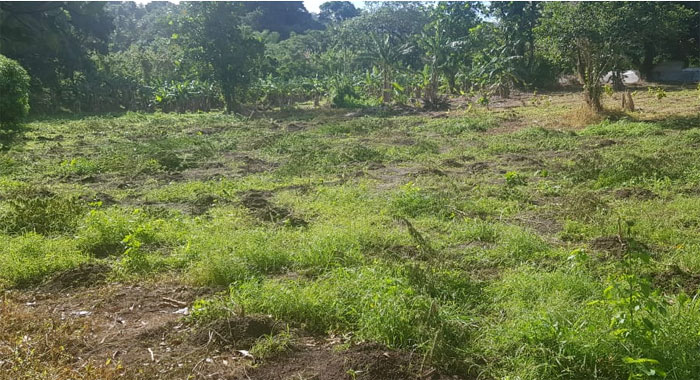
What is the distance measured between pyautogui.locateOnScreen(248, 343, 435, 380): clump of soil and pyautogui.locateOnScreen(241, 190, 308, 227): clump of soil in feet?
9.62

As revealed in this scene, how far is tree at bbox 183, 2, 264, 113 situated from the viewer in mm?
23984

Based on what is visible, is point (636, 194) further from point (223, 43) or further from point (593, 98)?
point (223, 43)

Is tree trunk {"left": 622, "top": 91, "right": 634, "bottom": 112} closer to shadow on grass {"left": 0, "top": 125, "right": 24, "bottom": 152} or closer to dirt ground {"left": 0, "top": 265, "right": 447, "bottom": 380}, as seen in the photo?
dirt ground {"left": 0, "top": 265, "right": 447, "bottom": 380}

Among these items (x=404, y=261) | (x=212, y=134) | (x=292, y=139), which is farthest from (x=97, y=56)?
(x=404, y=261)

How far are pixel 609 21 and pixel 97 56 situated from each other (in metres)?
24.5

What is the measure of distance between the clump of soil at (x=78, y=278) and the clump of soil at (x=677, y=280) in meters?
4.93

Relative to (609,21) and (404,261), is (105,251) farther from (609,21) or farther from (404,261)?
(609,21)

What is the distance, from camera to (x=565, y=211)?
22.2 ft

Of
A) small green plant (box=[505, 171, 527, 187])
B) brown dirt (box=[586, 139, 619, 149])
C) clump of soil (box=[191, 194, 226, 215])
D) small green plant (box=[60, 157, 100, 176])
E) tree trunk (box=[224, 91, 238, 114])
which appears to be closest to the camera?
clump of soil (box=[191, 194, 226, 215])

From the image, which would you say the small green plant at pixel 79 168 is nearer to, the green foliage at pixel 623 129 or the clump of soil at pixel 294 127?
the clump of soil at pixel 294 127

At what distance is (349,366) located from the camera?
3549 millimetres

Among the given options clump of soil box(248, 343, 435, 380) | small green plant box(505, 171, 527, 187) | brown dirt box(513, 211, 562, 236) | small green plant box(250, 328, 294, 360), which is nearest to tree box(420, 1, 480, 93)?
small green plant box(505, 171, 527, 187)

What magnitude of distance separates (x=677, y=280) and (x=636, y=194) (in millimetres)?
2955

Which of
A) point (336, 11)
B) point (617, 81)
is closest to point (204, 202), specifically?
point (617, 81)
